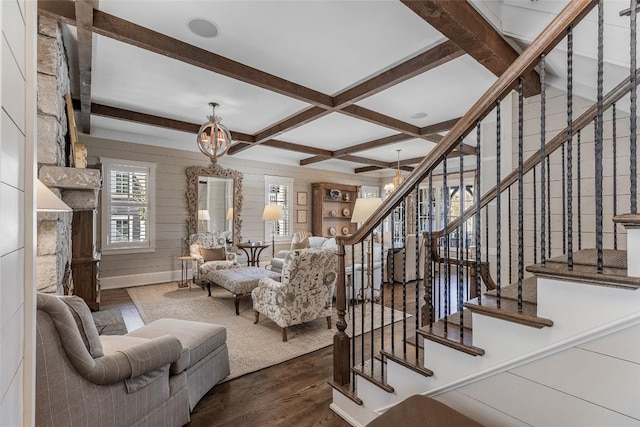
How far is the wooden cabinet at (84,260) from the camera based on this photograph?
3754 millimetres

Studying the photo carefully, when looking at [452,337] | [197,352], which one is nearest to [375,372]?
[452,337]

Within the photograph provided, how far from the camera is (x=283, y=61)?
2.92m

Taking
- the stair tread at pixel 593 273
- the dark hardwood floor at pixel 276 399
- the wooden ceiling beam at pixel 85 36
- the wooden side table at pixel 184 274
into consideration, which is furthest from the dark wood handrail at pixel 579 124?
the wooden side table at pixel 184 274

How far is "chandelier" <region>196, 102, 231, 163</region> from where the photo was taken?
3.78 meters

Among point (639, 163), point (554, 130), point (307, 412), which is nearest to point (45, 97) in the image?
point (307, 412)

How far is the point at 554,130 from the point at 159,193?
5.99 m

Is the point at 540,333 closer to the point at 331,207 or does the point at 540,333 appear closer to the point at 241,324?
the point at 241,324

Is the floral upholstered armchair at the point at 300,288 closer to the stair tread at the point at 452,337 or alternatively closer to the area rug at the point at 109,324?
the area rug at the point at 109,324

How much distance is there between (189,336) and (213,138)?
2.49 meters

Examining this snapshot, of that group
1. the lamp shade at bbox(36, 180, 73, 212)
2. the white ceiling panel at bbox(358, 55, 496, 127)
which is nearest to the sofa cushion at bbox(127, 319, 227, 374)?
the lamp shade at bbox(36, 180, 73, 212)

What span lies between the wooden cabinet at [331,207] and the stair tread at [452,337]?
6.43 meters

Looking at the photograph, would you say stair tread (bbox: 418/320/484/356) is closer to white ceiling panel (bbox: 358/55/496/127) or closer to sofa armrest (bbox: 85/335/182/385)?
sofa armrest (bbox: 85/335/182/385)

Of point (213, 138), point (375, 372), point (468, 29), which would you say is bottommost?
point (375, 372)

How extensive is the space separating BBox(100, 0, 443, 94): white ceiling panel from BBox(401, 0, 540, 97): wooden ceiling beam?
0.37 meters
